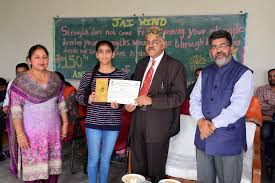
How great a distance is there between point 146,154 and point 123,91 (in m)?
0.54

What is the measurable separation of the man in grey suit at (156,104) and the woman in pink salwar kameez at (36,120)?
0.64 metres

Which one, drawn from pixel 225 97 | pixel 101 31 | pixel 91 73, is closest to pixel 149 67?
pixel 91 73

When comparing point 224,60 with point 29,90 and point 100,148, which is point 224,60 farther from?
point 29,90

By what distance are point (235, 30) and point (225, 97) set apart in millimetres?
2445

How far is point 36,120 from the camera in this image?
2312 millimetres

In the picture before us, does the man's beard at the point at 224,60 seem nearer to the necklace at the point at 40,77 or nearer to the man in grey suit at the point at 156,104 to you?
the man in grey suit at the point at 156,104

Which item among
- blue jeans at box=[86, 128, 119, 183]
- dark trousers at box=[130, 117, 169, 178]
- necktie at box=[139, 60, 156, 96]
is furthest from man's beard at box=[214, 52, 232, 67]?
blue jeans at box=[86, 128, 119, 183]

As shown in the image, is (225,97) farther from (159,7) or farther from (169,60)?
(159,7)

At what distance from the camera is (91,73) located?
8.09 ft

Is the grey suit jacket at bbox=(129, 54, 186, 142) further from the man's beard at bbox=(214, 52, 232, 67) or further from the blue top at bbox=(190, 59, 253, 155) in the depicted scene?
the man's beard at bbox=(214, 52, 232, 67)

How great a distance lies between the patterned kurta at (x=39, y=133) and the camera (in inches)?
90.2

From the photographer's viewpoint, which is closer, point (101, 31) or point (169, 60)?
point (169, 60)

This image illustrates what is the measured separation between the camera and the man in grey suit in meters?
2.17

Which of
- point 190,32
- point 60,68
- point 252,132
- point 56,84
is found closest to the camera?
point 56,84
